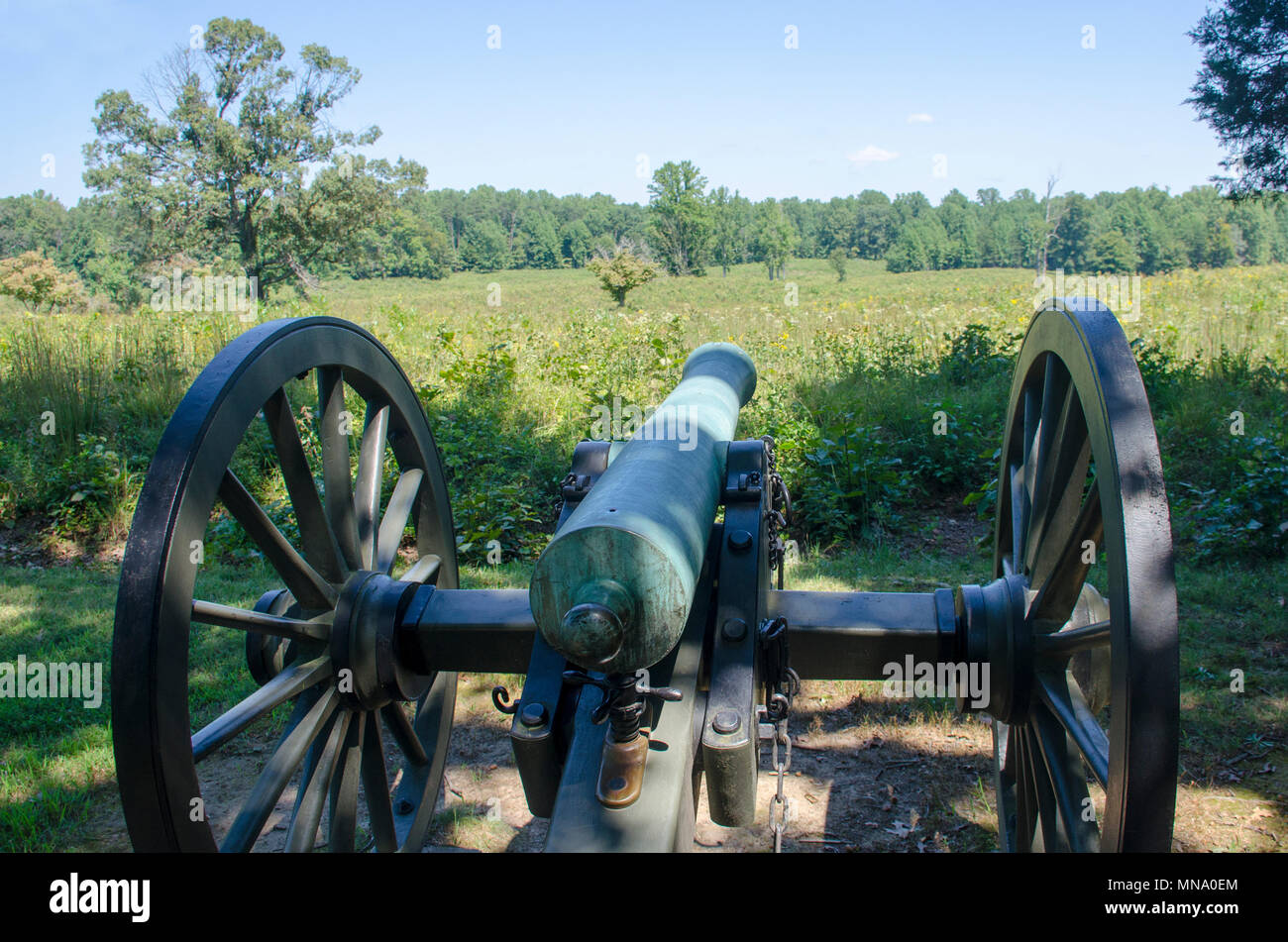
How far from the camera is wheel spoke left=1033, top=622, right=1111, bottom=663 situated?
1.95m

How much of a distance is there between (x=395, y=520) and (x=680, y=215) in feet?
188

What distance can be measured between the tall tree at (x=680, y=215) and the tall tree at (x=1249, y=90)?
50830 millimetres

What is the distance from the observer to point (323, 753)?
2406 mm

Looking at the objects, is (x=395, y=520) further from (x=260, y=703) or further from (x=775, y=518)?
(x=775, y=518)

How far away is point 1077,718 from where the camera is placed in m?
2.07

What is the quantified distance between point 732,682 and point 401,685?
100 cm

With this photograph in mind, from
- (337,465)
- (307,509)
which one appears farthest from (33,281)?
(307,509)

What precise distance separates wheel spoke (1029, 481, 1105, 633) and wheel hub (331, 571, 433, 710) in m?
1.72

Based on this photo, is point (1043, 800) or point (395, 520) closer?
point (1043, 800)

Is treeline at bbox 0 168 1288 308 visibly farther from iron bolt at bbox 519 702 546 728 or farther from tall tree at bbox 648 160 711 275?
iron bolt at bbox 519 702 546 728

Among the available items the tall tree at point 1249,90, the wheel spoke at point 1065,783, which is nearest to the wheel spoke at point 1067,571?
the wheel spoke at point 1065,783

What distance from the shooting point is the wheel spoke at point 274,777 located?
2002mm

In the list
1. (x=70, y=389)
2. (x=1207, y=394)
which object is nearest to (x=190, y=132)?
(x=70, y=389)

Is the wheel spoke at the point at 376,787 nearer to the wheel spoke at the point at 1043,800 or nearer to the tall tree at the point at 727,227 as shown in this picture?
the wheel spoke at the point at 1043,800
